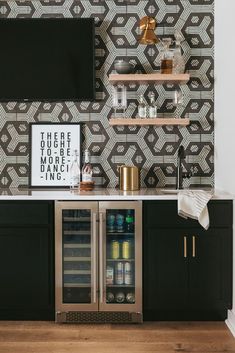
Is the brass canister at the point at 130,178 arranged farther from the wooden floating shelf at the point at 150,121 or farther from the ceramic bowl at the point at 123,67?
the ceramic bowl at the point at 123,67

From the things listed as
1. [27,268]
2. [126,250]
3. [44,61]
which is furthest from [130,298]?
[44,61]

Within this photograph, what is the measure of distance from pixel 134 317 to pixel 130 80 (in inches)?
71.6

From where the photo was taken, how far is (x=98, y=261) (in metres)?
3.51

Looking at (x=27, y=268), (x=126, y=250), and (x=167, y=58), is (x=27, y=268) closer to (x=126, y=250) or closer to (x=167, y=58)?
(x=126, y=250)

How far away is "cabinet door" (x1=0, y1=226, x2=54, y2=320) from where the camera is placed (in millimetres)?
3518

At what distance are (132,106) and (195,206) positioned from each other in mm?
1189

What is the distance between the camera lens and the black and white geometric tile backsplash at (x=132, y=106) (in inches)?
163

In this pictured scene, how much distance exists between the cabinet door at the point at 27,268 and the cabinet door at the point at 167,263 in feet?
2.28

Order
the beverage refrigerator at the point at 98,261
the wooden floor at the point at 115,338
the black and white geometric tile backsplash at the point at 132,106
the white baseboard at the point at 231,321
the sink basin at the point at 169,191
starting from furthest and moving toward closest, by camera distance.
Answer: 1. the black and white geometric tile backsplash at the point at 132,106
2. the sink basin at the point at 169,191
3. the beverage refrigerator at the point at 98,261
4. the white baseboard at the point at 231,321
5. the wooden floor at the point at 115,338

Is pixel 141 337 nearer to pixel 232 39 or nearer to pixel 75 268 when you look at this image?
pixel 75 268

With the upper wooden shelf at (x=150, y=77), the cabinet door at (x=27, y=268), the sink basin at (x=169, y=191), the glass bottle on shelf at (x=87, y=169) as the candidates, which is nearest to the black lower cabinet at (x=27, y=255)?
the cabinet door at (x=27, y=268)

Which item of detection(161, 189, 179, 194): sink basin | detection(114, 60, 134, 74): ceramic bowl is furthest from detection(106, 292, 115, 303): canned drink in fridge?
detection(114, 60, 134, 74): ceramic bowl

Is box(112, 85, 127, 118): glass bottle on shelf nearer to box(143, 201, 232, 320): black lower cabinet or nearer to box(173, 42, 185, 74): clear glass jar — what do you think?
box(173, 42, 185, 74): clear glass jar

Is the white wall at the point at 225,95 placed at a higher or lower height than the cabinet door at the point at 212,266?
higher
